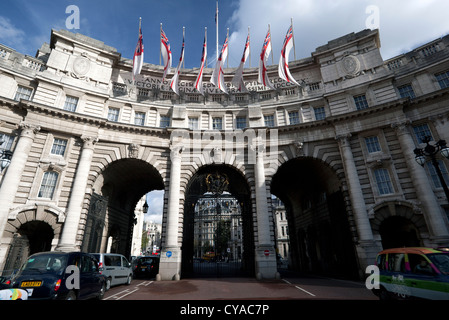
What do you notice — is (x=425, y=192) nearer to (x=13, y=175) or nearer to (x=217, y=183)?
(x=217, y=183)

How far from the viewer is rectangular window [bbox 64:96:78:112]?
2134 centimetres

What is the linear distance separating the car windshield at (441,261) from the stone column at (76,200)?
68.4 ft

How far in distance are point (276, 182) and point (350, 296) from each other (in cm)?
1754

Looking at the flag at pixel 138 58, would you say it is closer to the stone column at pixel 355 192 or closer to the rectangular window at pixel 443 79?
the stone column at pixel 355 192

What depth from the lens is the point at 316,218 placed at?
83.0 feet

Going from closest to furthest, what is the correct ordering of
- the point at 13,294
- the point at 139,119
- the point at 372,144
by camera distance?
the point at 13,294 → the point at 372,144 → the point at 139,119

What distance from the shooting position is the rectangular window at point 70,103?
21344 mm

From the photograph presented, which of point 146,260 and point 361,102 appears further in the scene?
point 361,102

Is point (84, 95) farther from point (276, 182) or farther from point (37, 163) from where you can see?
point (276, 182)

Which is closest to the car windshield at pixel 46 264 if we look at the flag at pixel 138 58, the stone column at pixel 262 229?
the stone column at pixel 262 229

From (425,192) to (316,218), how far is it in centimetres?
1025

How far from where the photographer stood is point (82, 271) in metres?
8.27

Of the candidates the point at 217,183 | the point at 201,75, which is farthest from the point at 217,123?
the point at 217,183

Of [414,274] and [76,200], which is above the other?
[76,200]
